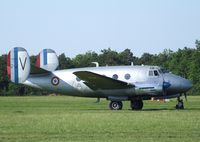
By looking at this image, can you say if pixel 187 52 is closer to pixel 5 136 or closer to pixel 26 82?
pixel 26 82

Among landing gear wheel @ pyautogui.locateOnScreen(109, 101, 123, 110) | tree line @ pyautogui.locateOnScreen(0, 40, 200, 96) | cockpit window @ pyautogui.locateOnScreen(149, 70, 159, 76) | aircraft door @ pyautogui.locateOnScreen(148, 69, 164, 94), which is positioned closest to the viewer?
aircraft door @ pyautogui.locateOnScreen(148, 69, 164, 94)

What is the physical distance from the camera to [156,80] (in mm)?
42344

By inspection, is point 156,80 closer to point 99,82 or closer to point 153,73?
point 153,73

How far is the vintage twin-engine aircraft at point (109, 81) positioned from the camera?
4247 centimetres

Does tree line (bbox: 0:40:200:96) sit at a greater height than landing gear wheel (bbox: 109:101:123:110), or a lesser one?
greater

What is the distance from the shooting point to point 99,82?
4347cm

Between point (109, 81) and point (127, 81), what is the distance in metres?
1.23

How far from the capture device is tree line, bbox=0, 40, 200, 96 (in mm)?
137250

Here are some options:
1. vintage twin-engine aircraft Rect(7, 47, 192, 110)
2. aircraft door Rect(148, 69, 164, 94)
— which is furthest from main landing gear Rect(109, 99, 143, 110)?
aircraft door Rect(148, 69, 164, 94)

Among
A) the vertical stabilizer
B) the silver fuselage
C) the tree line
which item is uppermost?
the tree line

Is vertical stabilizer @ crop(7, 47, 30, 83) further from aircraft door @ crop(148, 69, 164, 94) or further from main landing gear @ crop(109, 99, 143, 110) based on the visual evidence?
aircraft door @ crop(148, 69, 164, 94)

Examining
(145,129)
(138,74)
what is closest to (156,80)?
(138,74)

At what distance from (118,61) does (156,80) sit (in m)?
123

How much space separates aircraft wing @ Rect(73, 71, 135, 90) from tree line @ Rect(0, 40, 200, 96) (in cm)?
7785
